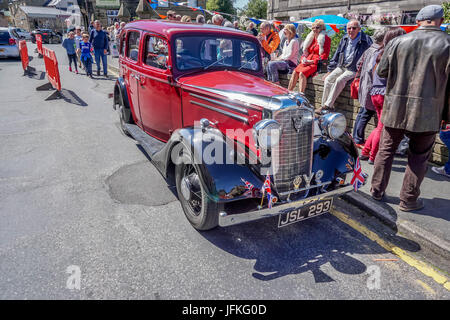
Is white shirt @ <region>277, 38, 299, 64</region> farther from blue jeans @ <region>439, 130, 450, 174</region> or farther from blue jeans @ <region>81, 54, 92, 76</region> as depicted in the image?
blue jeans @ <region>81, 54, 92, 76</region>

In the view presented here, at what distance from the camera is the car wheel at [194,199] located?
2.79 meters

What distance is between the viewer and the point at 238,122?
122 inches

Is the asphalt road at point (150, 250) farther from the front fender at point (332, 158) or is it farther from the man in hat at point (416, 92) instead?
the man in hat at point (416, 92)

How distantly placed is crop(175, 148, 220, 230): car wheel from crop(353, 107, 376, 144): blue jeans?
3258 mm

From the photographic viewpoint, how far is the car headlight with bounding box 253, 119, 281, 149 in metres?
2.59

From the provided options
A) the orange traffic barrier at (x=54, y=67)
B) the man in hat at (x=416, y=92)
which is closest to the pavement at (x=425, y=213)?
the man in hat at (x=416, y=92)

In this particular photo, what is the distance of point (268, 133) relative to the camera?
261cm

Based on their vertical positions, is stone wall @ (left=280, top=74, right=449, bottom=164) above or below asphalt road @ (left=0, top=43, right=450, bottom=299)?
above

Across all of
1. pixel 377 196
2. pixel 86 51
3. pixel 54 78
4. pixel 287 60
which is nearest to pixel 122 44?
pixel 287 60

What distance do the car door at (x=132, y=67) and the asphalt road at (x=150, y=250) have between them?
118 cm

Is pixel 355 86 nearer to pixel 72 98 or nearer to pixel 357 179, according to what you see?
pixel 357 179

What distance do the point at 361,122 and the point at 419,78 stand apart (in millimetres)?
1986

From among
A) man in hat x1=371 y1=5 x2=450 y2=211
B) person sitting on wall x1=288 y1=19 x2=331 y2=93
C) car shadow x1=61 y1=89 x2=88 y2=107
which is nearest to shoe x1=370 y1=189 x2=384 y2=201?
man in hat x1=371 y1=5 x2=450 y2=211
